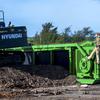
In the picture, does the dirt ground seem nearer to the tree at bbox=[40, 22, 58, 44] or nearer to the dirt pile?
the dirt pile

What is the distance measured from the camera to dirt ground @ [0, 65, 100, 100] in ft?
70.1

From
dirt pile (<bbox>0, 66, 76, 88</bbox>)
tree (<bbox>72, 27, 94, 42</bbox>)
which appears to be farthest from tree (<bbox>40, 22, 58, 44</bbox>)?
dirt pile (<bbox>0, 66, 76, 88</bbox>)

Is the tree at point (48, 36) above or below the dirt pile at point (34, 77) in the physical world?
above

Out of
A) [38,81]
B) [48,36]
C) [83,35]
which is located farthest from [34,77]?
[83,35]

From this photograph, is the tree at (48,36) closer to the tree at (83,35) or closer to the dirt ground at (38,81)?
the tree at (83,35)

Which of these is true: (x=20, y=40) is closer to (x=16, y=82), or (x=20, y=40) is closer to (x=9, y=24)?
(x=9, y=24)

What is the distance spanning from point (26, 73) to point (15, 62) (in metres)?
2.21

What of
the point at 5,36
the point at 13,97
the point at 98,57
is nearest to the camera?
the point at 13,97

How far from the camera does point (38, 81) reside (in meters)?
25.8

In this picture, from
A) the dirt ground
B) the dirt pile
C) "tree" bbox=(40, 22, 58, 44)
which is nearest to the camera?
the dirt ground

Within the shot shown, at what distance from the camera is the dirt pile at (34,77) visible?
81.1 feet

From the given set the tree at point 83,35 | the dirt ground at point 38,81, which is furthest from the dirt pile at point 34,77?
the tree at point 83,35

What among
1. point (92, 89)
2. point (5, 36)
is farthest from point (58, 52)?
point (92, 89)

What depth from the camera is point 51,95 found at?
20.1 metres
